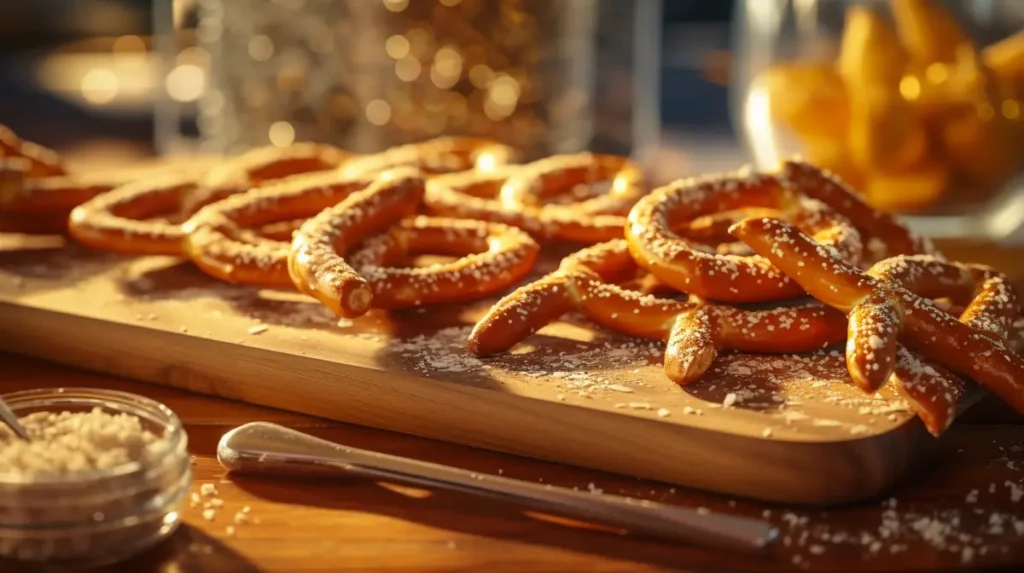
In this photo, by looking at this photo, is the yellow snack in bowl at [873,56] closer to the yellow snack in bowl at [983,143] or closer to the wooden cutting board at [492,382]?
the yellow snack in bowl at [983,143]

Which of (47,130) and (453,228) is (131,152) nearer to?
(47,130)

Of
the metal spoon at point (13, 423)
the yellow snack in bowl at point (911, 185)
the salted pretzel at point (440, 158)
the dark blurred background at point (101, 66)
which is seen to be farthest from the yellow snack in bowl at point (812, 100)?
the dark blurred background at point (101, 66)

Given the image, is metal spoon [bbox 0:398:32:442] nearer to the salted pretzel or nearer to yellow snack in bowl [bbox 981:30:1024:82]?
the salted pretzel

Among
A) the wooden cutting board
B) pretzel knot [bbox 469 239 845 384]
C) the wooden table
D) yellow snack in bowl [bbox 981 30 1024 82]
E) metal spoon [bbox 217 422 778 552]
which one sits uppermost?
yellow snack in bowl [bbox 981 30 1024 82]

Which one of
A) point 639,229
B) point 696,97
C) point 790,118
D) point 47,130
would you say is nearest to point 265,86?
point 790,118

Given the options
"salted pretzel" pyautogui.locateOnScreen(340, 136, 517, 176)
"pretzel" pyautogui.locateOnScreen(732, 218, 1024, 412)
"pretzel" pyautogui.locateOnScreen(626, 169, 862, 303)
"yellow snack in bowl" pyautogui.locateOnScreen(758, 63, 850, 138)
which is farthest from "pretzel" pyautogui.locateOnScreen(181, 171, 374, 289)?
"yellow snack in bowl" pyautogui.locateOnScreen(758, 63, 850, 138)

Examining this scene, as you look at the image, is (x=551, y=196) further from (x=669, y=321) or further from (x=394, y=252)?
(x=669, y=321)
